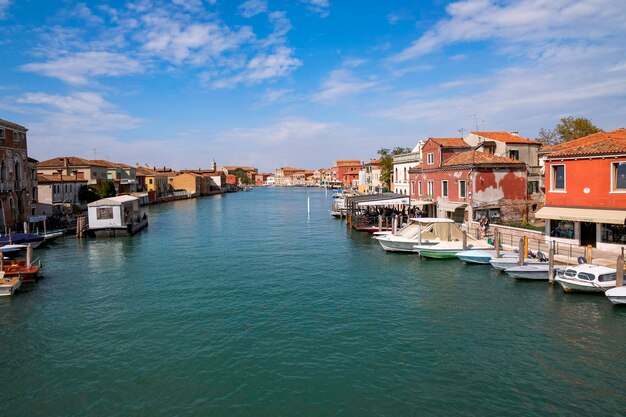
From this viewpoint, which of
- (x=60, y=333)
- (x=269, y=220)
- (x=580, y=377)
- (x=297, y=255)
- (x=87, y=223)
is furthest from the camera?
(x=269, y=220)

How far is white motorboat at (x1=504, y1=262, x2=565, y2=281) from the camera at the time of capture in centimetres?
2028

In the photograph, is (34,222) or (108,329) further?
(34,222)

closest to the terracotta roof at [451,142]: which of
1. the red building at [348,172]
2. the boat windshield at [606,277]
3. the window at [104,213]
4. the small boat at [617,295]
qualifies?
the boat windshield at [606,277]

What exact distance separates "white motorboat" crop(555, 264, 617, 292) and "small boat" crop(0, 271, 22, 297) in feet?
77.0

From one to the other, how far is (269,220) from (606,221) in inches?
1537

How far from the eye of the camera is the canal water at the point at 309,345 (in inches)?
426

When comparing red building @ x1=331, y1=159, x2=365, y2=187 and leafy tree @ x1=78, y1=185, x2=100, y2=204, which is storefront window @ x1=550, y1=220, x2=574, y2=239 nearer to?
leafy tree @ x1=78, y1=185, x2=100, y2=204

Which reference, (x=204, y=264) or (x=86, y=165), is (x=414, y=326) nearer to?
(x=204, y=264)

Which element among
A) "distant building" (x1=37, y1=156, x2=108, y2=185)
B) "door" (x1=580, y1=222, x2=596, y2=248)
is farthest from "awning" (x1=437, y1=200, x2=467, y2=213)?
"distant building" (x1=37, y1=156, x2=108, y2=185)

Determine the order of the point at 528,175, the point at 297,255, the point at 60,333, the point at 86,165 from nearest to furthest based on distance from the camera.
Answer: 1. the point at 60,333
2. the point at 297,255
3. the point at 528,175
4. the point at 86,165

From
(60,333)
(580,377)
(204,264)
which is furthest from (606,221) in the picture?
(60,333)

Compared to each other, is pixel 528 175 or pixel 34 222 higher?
pixel 528 175

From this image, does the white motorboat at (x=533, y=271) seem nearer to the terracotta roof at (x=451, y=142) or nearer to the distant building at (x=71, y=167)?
the terracotta roof at (x=451, y=142)

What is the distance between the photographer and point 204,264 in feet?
87.8
